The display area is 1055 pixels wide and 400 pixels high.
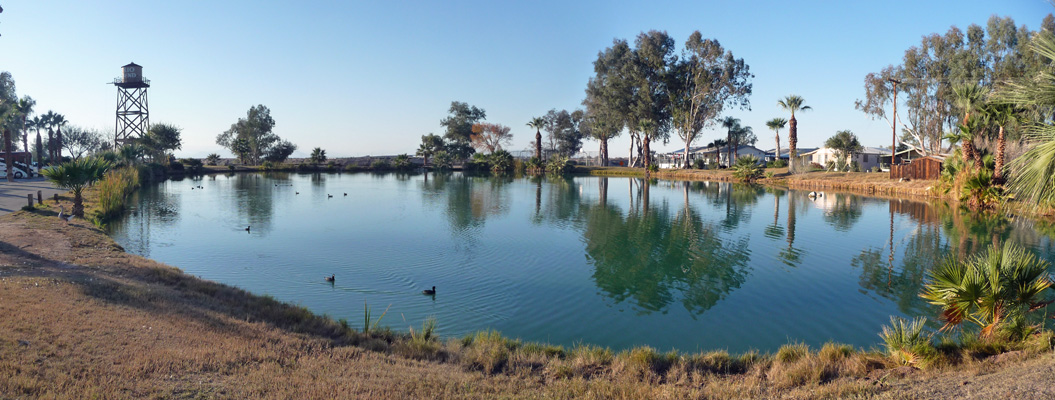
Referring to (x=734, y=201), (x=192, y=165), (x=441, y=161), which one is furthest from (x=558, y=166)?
(x=192, y=165)

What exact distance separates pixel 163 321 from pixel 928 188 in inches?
1531

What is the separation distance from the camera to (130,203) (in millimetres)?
28109

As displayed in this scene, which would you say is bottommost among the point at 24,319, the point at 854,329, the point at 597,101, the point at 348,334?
the point at 854,329

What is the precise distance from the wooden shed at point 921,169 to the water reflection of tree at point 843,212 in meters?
5.56

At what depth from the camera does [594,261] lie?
15.2m

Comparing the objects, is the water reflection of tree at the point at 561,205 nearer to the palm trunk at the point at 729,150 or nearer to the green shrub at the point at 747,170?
the green shrub at the point at 747,170

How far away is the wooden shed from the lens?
3569 cm

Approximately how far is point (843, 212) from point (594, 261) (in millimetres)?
17687

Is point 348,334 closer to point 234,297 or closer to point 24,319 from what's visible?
point 234,297

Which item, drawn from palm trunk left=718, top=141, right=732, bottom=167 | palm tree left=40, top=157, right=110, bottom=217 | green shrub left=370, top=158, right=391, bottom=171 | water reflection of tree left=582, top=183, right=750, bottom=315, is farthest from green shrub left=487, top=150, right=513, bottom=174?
palm tree left=40, top=157, right=110, bottom=217

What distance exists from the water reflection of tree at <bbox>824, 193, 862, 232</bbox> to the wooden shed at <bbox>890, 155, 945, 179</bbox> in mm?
5560

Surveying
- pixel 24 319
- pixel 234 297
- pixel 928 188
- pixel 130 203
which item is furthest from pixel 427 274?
pixel 928 188

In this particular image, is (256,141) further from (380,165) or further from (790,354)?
(790,354)

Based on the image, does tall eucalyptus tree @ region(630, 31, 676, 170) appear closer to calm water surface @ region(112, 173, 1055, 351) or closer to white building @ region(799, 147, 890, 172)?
white building @ region(799, 147, 890, 172)
